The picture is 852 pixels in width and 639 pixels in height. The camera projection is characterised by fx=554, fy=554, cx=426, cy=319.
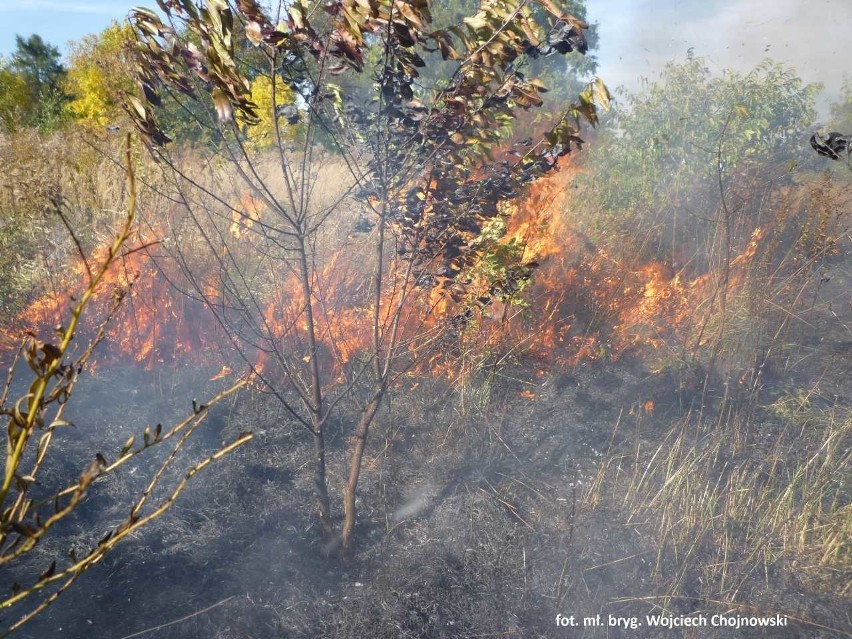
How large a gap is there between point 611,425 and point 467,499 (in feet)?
4.45

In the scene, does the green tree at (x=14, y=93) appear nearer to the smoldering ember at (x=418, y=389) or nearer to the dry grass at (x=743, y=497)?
the smoldering ember at (x=418, y=389)

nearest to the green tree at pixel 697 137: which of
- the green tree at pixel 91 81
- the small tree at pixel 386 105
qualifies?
the small tree at pixel 386 105

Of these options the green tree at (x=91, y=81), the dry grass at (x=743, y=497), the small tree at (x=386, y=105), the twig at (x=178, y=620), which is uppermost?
the green tree at (x=91, y=81)

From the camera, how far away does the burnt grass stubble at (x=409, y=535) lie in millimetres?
2670

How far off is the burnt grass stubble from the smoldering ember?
18 mm

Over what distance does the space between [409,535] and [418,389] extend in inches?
55.8

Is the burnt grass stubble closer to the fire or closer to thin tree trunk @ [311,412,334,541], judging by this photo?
thin tree trunk @ [311,412,334,541]

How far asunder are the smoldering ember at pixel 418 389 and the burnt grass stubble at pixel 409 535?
0.02m

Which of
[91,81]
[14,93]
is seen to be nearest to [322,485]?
[91,81]

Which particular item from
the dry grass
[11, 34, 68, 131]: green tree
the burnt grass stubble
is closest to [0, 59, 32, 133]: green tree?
[11, 34, 68, 131]: green tree

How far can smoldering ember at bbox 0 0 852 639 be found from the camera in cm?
208

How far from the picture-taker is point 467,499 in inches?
136

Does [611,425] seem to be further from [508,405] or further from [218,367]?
[218,367]

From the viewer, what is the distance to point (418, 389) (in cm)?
448
